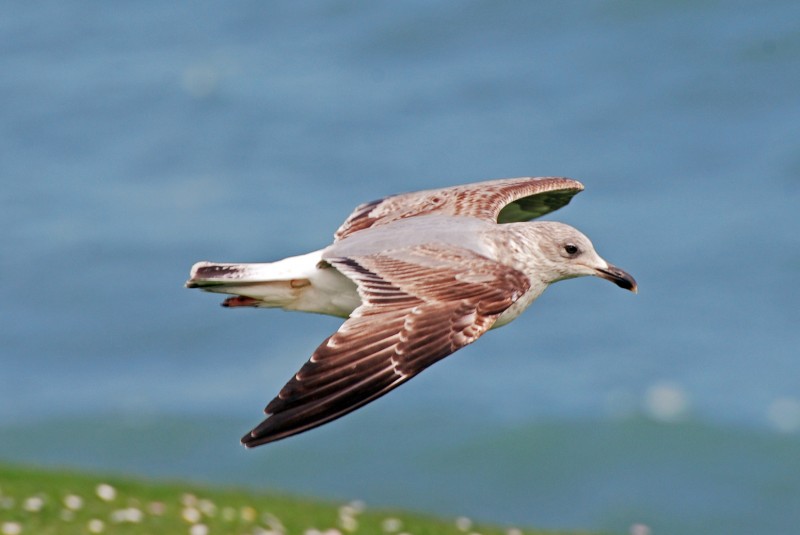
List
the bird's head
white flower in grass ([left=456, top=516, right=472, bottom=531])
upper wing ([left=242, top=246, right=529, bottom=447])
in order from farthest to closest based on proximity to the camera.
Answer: white flower in grass ([left=456, top=516, right=472, bottom=531])
the bird's head
upper wing ([left=242, top=246, right=529, bottom=447])

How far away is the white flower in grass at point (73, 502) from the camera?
13.4 meters

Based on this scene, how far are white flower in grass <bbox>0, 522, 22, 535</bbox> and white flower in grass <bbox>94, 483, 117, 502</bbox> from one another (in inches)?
49.5

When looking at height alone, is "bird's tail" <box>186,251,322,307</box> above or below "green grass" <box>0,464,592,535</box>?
above

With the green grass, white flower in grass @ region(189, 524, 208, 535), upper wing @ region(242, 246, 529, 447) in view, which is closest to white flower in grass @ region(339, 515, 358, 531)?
the green grass

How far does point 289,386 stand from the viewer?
6848mm

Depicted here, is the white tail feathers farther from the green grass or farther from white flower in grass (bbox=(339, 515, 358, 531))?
white flower in grass (bbox=(339, 515, 358, 531))

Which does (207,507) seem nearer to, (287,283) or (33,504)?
(33,504)

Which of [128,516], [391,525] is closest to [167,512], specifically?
[128,516]

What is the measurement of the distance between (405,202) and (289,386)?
3.44m

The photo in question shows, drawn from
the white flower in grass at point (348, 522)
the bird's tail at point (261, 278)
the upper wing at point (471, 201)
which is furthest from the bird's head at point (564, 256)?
the white flower in grass at point (348, 522)

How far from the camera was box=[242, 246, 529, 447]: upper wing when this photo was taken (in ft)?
22.5

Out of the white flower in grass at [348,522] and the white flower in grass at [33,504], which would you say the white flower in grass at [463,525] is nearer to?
the white flower in grass at [348,522]

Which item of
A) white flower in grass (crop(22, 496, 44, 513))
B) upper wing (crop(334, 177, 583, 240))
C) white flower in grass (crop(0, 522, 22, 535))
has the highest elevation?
upper wing (crop(334, 177, 583, 240))

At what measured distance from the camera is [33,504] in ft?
43.7
